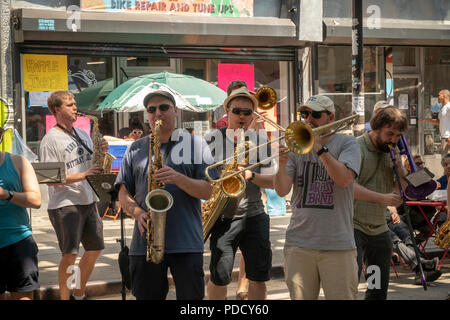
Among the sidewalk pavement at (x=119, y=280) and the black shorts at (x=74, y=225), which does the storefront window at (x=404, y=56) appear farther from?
the black shorts at (x=74, y=225)

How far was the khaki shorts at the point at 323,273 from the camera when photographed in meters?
4.51

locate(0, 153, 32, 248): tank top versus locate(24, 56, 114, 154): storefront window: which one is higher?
locate(24, 56, 114, 154): storefront window

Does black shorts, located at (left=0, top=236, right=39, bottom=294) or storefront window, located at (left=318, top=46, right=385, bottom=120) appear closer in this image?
black shorts, located at (left=0, top=236, right=39, bottom=294)

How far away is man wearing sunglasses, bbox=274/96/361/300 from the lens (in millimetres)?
4512

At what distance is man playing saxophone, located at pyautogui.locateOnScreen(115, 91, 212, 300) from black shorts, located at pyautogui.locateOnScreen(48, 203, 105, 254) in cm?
189

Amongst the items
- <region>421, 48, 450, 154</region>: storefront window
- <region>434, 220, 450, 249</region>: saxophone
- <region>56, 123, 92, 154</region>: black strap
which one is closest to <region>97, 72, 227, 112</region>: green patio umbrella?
<region>56, 123, 92, 154</region>: black strap

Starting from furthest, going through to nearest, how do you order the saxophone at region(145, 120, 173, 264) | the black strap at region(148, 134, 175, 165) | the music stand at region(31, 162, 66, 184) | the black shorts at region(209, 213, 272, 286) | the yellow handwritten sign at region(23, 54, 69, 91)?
the yellow handwritten sign at region(23, 54, 69, 91) → the music stand at region(31, 162, 66, 184) → the black shorts at region(209, 213, 272, 286) → the black strap at region(148, 134, 175, 165) → the saxophone at region(145, 120, 173, 264)

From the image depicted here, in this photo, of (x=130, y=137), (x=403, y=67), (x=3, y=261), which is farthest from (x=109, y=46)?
(x=3, y=261)

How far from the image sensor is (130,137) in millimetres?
12297

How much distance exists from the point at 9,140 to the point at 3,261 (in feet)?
17.4

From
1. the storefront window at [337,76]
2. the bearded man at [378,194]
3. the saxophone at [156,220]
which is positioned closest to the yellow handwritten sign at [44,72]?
the storefront window at [337,76]

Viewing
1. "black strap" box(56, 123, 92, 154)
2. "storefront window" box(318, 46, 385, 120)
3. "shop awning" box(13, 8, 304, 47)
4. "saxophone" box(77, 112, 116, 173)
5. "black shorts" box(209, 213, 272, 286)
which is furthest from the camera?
"storefront window" box(318, 46, 385, 120)

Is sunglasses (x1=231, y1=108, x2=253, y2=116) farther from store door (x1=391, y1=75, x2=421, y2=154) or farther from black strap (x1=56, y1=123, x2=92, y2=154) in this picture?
store door (x1=391, y1=75, x2=421, y2=154)

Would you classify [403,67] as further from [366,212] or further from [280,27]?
[366,212]
